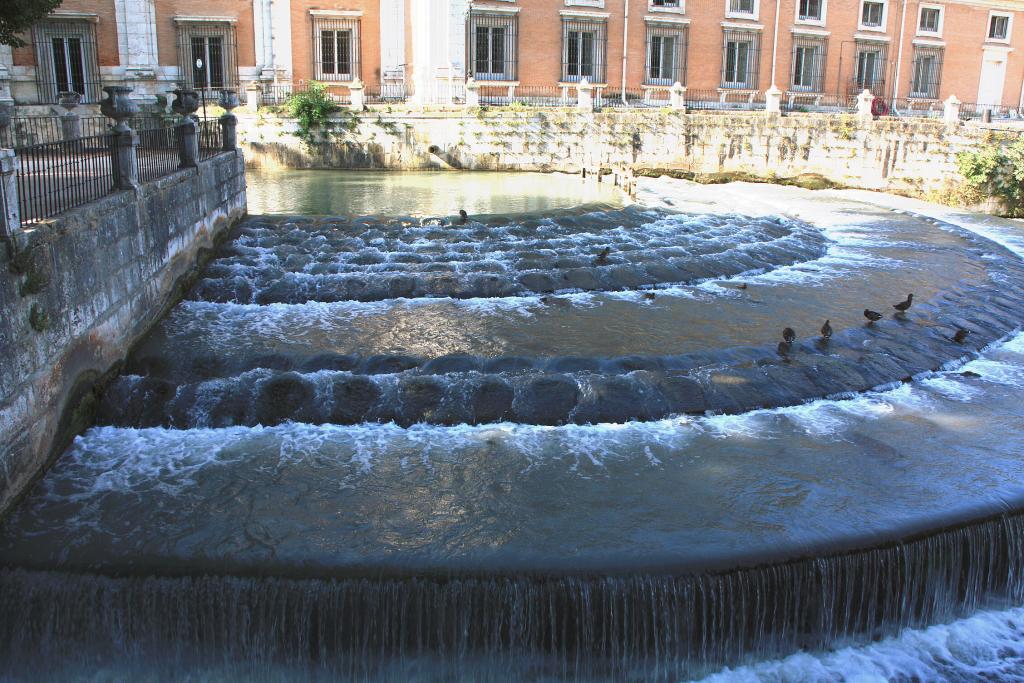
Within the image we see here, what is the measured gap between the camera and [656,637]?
7066 millimetres

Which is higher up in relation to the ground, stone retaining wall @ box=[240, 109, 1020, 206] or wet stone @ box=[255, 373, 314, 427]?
stone retaining wall @ box=[240, 109, 1020, 206]

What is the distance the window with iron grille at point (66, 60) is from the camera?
→ 2970cm

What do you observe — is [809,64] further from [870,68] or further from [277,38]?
[277,38]

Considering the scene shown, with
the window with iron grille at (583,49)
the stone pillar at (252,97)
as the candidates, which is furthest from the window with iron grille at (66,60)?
the window with iron grille at (583,49)

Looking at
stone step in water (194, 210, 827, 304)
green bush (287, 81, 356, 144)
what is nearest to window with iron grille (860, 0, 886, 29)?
stone step in water (194, 210, 827, 304)

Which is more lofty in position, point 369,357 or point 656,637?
point 369,357

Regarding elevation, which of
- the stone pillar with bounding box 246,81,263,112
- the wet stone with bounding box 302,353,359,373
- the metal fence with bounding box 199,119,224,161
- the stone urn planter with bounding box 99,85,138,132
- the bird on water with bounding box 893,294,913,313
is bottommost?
the wet stone with bounding box 302,353,359,373

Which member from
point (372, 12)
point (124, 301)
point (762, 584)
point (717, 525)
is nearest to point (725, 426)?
point (717, 525)

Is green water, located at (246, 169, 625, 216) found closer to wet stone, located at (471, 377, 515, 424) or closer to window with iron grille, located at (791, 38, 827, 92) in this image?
wet stone, located at (471, 377, 515, 424)

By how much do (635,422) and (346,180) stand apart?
1900 centimetres

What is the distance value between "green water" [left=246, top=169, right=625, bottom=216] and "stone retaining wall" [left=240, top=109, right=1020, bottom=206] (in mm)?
754

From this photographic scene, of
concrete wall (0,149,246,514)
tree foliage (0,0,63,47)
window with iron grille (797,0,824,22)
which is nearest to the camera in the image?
concrete wall (0,149,246,514)

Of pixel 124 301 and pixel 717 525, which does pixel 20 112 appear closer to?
pixel 124 301

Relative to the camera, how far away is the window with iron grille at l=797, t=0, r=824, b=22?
38.6 m
